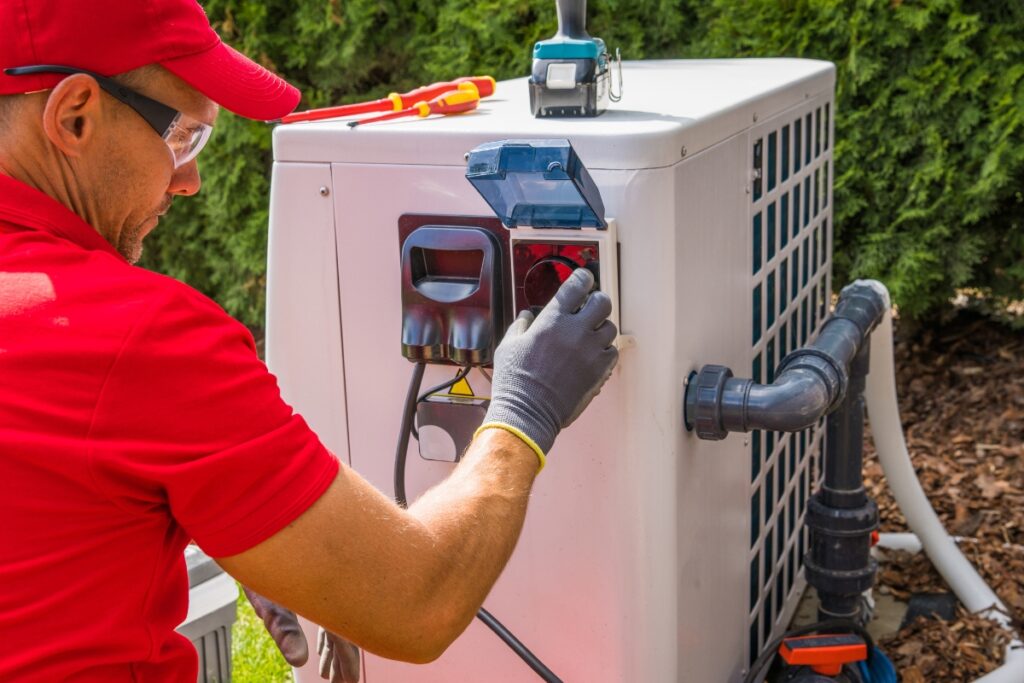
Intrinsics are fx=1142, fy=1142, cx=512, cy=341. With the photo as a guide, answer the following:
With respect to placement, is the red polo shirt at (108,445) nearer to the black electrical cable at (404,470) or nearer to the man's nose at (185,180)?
the man's nose at (185,180)

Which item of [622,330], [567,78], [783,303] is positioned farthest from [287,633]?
[783,303]

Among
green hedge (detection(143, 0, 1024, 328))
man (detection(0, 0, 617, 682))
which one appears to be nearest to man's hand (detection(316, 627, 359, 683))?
man (detection(0, 0, 617, 682))

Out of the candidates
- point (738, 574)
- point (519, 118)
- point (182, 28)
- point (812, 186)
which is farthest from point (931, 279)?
point (182, 28)

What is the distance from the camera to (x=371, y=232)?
67.5 inches

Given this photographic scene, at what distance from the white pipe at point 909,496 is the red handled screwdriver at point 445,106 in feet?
3.62

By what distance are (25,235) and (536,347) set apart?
0.61 metres

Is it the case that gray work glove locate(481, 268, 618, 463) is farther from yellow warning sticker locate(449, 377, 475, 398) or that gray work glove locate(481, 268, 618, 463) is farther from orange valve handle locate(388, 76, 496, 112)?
orange valve handle locate(388, 76, 496, 112)

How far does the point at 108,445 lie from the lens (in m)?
1.11

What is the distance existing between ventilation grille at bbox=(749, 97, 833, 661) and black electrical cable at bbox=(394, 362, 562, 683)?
0.59m

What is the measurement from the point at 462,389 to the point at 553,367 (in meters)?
0.28

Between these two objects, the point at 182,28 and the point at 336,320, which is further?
the point at 336,320

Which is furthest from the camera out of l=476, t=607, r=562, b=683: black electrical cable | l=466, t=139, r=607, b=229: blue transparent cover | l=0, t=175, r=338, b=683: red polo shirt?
l=476, t=607, r=562, b=683: black electrical cable

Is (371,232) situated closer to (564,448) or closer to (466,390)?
(466,390)

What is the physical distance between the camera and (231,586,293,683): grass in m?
2.84
